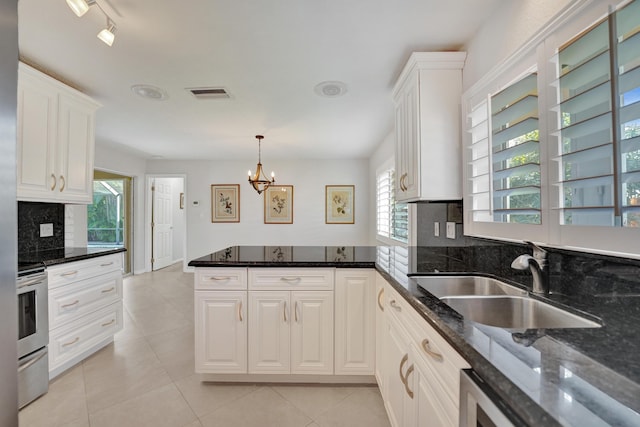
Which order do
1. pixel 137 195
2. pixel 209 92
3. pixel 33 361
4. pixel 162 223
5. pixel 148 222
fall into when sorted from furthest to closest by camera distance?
pixel 162 223 → pixel 148 222 → pixel 137 195 → pixel 209 92 → pixel 33 361

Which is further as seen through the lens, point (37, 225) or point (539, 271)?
point (37, 225)

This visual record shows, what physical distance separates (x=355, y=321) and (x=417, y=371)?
84 cm

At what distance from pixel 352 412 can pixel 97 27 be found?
9.62 ft

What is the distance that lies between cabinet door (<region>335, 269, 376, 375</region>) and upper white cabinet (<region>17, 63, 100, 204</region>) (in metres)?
2.46

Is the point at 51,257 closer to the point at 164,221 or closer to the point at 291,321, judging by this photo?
the point at 291,321

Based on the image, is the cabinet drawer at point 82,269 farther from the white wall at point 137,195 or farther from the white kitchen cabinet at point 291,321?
the white wall at point 137,195

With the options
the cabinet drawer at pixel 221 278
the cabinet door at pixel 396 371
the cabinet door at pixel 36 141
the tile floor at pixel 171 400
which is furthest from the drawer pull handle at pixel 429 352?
the cabinet door at pixel 36 141

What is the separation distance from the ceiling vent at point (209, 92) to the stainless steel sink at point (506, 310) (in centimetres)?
253

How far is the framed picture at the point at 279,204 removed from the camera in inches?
229

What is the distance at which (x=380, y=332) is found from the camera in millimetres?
1802

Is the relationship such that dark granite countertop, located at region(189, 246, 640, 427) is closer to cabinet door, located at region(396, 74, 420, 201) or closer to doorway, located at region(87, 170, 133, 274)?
cabinet door, located at region(396, 74, 420, 201)

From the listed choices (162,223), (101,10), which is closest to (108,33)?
(101,10)

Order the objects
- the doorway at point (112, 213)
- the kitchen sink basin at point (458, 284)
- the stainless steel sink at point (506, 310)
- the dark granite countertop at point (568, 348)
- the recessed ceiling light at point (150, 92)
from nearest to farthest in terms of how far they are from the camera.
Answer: the dark granite countertop at point (568, 348) < the stainless steel sink at point (506, 310) < the kitchen sink basin at point (458, 284) < the recessed ceiling light at point (150, 92) < the doorway at point (112, 213)

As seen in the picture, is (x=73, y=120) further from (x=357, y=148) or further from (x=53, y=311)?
(x=357, y=148)
